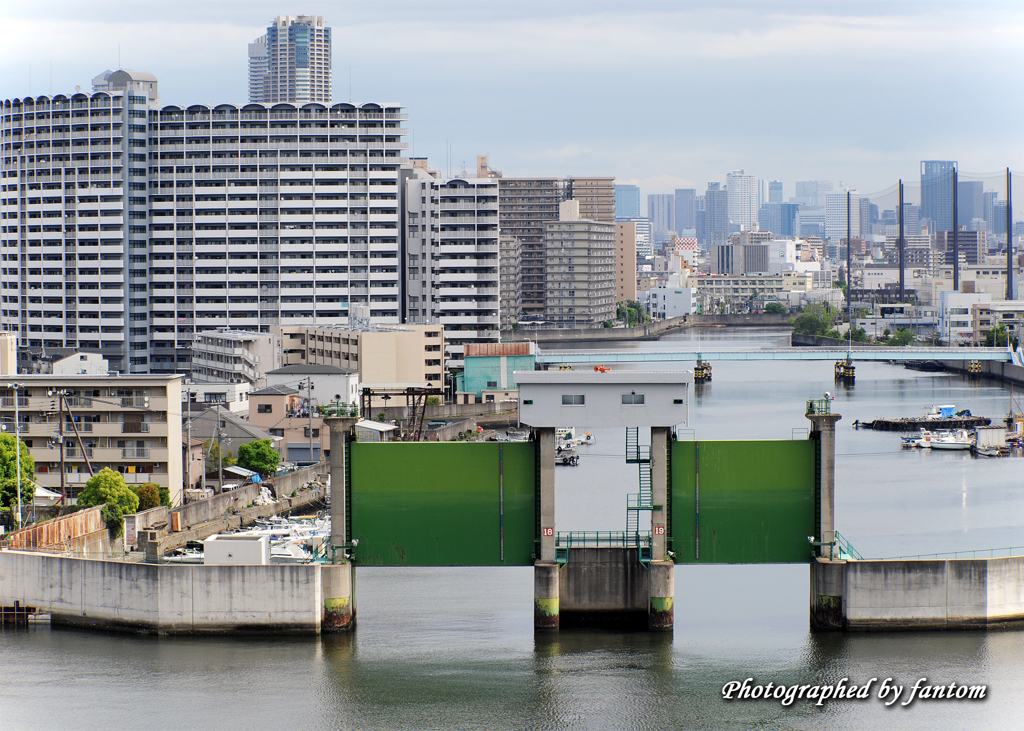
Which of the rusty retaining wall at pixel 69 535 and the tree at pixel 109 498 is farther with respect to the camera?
the tree at pixel 109 498

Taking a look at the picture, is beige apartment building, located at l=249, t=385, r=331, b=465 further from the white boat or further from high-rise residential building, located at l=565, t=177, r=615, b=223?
high-rise residential building, located at l=565, t=177, r=615, b=223

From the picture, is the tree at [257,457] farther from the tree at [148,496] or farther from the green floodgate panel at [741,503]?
the green floodgate panel at [741,503]

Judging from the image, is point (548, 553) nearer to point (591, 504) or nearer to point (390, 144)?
point (591, 504)

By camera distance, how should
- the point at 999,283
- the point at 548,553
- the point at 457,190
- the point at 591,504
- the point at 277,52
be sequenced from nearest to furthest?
the point at 548,553
the point at 591,504
the point at 457,190
the point at 999,283
the point at 277,52

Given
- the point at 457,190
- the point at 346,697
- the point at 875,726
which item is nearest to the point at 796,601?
the point at 875,726

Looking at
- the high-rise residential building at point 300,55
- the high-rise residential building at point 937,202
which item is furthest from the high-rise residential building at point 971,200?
the high-rise residential building at point 300,55

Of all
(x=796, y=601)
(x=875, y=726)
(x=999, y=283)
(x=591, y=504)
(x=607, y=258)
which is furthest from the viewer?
(x=607, y=258)

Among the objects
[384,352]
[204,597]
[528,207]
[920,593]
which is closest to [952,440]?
[384,352]
